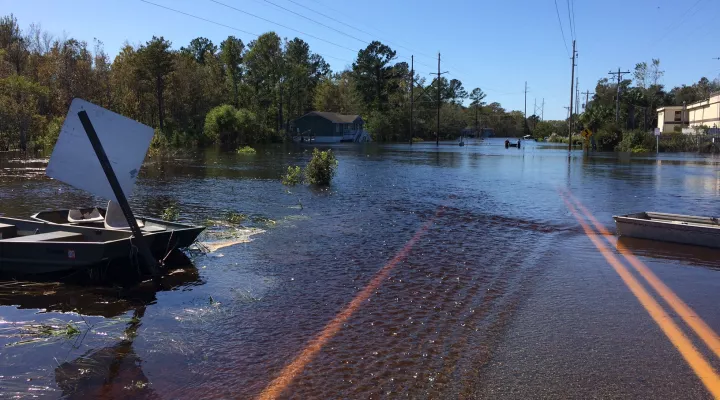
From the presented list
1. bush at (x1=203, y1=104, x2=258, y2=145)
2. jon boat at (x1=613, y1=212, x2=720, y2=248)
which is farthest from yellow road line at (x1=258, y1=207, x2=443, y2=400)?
bush at (x1=203, y1=104, x2=258, y2=145)

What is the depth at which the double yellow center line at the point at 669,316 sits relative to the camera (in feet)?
17.3

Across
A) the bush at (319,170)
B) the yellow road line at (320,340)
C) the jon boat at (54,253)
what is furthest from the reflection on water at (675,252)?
the bush at (319,170)

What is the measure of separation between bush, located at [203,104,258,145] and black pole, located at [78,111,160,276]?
225 feet

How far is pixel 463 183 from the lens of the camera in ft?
85.8

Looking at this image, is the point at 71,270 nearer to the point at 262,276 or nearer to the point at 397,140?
the point at 262,276

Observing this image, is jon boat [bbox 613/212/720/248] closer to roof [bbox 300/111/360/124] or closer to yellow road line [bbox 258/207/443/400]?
yellow road line [bbox 258/207/443/400]

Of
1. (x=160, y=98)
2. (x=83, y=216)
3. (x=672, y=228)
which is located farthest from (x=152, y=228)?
(x=160, y=98)

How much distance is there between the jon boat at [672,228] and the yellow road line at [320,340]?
5.55m

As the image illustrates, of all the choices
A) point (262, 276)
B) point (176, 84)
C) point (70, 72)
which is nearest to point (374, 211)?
point (262, 276)

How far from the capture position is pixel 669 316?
22.7 ft

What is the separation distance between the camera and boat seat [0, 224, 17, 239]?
9.54m

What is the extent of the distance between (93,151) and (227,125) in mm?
69002

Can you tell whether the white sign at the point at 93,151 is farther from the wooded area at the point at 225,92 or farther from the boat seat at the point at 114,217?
the wooded area at the point at 225,92

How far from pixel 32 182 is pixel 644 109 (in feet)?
327
